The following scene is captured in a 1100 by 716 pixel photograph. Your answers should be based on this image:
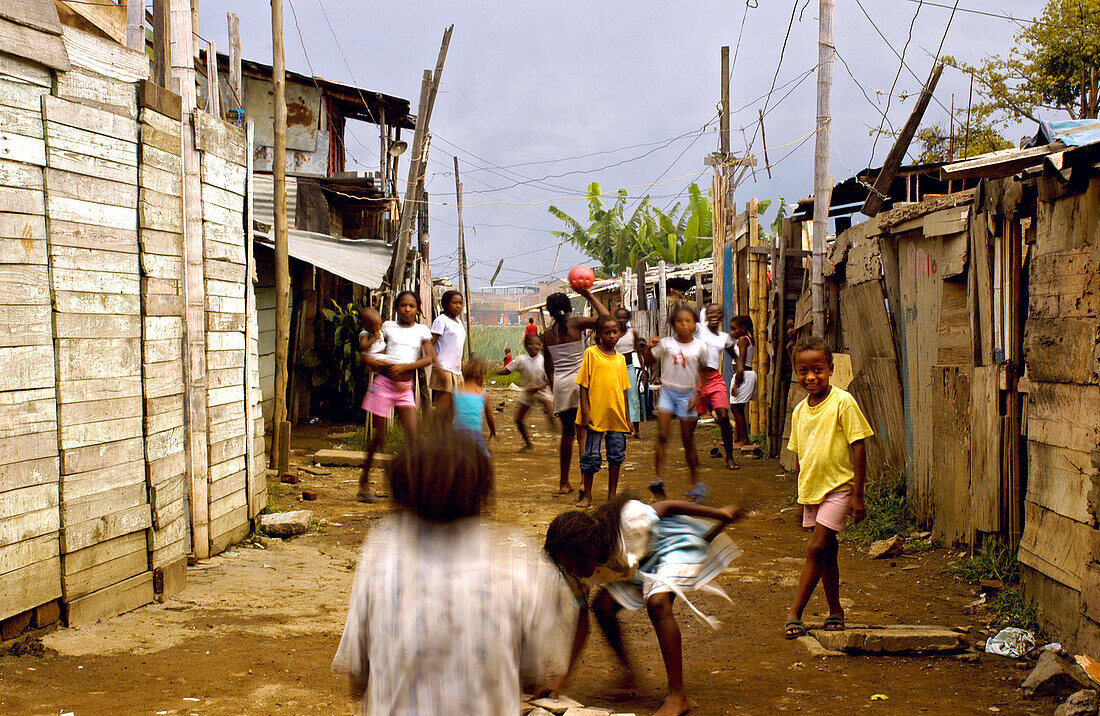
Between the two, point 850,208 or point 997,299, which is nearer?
point 997,299

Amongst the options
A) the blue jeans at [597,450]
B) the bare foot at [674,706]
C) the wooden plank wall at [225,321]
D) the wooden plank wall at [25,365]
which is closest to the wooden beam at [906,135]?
the blue jeans at [597,450]

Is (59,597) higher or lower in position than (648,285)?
lower

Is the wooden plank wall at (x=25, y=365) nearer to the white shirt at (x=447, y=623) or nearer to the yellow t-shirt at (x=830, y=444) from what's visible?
the white shirt at (x=447, y=623)

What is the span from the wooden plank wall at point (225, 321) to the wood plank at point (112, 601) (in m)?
0.96

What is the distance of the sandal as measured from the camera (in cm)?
482

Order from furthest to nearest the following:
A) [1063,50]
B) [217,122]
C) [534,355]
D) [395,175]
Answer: [395,175]
[1063,50]
[534,355]
[217,122]

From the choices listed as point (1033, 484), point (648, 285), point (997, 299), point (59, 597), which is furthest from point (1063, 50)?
point (59, 597)

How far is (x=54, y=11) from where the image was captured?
14.9 feet

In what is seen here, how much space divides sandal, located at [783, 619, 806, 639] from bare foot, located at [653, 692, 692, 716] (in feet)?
4.03

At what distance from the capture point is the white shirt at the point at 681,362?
27.3ft

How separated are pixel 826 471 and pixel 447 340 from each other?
521 cm

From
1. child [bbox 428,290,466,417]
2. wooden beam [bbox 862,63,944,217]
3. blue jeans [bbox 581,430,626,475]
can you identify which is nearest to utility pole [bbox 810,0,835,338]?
wooden beam [bbox 862,63,944,217]

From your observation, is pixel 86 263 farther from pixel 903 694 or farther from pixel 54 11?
pixel 903 694

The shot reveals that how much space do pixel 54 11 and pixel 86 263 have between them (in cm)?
119
